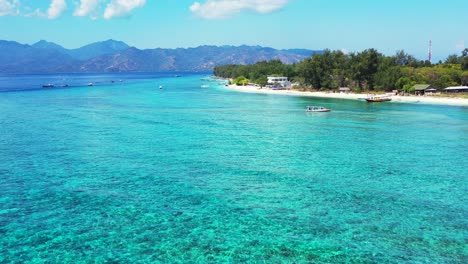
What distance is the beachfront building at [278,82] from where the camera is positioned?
166 meters

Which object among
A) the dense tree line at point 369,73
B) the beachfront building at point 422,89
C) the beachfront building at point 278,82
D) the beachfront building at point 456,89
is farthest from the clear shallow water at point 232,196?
the beachfront building at point 278,82

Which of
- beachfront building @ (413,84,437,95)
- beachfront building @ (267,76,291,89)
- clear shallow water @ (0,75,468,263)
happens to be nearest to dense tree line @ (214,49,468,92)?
beachfront building @ (413,84,437,95)

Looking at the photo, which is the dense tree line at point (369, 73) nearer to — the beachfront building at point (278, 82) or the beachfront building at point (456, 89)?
the beachfront building at point (456, 89)

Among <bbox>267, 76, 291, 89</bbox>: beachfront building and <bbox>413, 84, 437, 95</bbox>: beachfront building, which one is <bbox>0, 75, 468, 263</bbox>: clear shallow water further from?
<bbox>267, 76, 291, 89</bbox>: beachfront building

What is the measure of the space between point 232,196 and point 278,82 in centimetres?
14583

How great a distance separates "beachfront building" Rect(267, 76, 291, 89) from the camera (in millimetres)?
165900

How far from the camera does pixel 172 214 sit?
82.6 feet

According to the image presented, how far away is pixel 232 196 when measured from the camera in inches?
1122

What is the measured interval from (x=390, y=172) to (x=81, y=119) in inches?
2121

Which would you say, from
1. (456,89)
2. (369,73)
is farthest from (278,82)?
(456,89)

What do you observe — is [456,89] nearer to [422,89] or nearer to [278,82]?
[422,89]

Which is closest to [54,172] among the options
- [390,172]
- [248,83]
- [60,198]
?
[60,198]

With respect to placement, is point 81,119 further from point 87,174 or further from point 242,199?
point 242,199

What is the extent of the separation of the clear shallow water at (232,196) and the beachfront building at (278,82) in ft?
362
